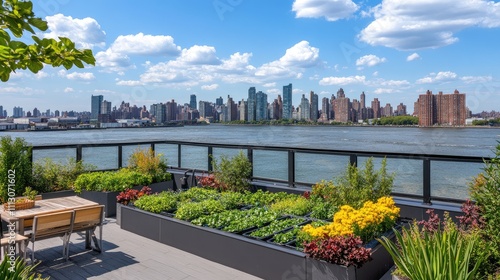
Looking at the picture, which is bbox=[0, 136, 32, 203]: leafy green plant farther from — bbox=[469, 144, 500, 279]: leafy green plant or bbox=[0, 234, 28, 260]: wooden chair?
bbox=[469, 144, 500, 279]: leafy green plant

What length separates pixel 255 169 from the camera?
7.87 metres

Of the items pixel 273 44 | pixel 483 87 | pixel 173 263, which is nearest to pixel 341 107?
pixel 273 44

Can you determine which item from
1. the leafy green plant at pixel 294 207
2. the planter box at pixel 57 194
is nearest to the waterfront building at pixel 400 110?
A: the leafy green plant at pixel 294 207

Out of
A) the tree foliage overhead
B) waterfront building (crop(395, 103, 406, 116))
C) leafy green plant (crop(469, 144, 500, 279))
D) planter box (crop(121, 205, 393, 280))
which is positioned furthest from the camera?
waterfront building (crop(395, 103, 406, 116))

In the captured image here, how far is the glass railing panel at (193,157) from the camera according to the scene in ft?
29.8

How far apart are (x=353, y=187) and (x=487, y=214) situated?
2293 millimetres

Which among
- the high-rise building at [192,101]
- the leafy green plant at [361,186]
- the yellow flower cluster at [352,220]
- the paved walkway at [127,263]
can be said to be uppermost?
the high-rise building at [192,101]

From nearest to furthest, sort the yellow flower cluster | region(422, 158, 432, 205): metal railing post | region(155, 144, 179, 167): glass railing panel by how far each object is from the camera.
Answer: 1. the yellow flower cluster
2. region(422, 158, 432, 205): metal railing post
3. region(155, 144, 179, 167): glass railing panel

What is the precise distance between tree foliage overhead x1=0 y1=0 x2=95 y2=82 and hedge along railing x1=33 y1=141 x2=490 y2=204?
198 inches

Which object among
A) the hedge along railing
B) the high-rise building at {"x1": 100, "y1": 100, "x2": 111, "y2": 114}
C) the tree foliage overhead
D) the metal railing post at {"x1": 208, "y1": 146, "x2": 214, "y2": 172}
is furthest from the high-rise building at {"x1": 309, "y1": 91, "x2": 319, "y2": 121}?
the tree foliage overhead

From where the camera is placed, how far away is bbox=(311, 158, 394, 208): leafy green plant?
5.41 metres

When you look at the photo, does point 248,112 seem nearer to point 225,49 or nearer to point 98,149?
point 225,49

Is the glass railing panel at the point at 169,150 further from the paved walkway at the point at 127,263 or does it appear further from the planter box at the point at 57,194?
the paved walkway at the point at 127,263

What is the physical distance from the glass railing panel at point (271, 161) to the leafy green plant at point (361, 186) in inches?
68.2
